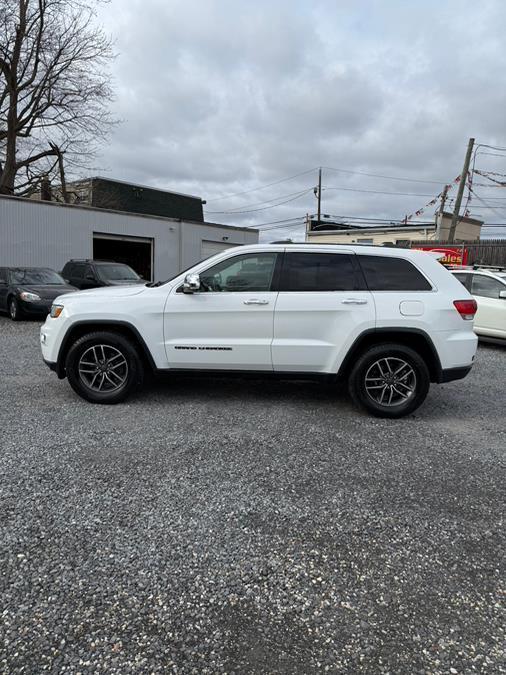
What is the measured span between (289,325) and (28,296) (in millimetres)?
9065

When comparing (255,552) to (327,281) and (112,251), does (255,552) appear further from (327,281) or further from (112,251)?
(112,251)

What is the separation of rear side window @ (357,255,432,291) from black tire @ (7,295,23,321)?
32.3 ft

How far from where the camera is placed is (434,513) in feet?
9.75

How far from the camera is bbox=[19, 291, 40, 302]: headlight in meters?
11.5

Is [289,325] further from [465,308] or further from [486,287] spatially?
[486,287]

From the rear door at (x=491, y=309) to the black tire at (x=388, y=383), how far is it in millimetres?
5465

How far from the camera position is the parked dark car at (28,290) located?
11.5 meters

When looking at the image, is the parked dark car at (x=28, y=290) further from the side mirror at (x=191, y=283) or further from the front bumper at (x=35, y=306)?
the side mirror at (x=191, y=283)

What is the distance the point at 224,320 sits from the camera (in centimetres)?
482

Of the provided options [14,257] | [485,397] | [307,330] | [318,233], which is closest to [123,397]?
[307,330]

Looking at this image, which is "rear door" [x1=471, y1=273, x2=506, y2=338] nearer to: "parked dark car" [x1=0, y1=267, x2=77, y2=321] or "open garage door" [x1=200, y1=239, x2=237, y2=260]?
"parked dark car" [x1=0, y1=267, x2=77, y2=321]

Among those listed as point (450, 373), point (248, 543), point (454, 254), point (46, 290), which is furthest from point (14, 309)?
point (454, 254)

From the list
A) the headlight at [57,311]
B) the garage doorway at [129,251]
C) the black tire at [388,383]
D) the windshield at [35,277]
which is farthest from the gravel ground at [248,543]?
the garage doorway at [129,251]

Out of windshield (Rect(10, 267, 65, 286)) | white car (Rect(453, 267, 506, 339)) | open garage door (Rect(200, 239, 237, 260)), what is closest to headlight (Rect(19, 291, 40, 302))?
windshield (Rect(10, 267, 65, 286))
